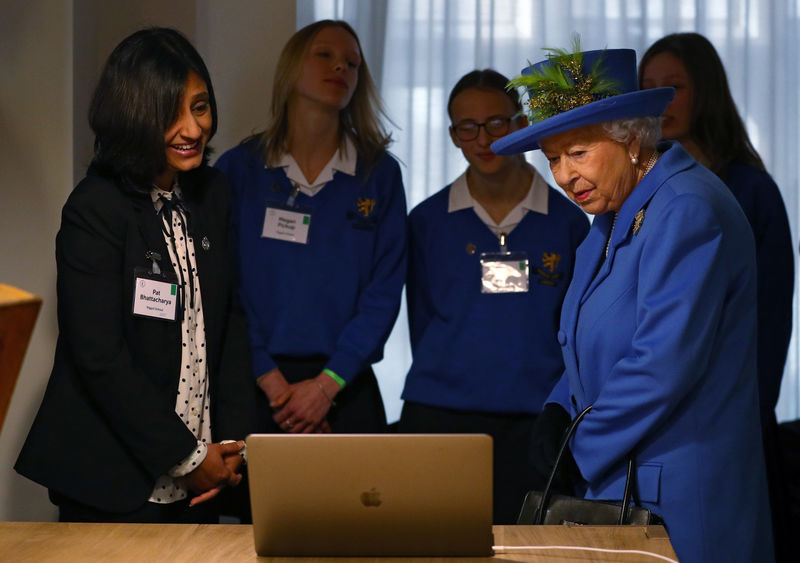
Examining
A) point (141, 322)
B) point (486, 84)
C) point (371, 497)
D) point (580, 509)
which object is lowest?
point (580, 509)

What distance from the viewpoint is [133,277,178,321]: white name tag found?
2215mm

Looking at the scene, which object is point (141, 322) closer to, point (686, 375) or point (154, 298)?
point (154, 298)

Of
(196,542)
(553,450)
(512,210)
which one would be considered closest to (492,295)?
(512,210)

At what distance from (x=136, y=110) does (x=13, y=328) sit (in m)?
1.28

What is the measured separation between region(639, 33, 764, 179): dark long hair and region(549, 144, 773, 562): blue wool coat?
1.18 metres

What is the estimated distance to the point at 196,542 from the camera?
5.48 feet

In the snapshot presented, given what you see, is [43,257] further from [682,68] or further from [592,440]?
[682,68]

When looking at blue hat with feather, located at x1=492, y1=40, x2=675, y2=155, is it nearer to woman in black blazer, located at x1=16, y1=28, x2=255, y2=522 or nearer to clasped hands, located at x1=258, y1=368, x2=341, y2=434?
woman in black blazer, located at x1=16, y1=28, x2=255, y2=522

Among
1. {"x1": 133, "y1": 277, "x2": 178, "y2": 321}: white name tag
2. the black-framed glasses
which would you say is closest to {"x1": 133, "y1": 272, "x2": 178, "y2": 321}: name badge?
{"x1": 133, "y1": 277, "x2": 178, "y2": 321}: white name tag

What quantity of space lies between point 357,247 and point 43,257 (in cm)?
98

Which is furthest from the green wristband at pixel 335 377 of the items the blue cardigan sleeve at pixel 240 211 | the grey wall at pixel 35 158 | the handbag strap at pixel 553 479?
the handbag strap at pixel 553 479

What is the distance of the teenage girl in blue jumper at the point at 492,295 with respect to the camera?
10.2 feet

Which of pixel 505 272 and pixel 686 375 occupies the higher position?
pixel 505 272

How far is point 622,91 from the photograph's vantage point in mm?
2084
